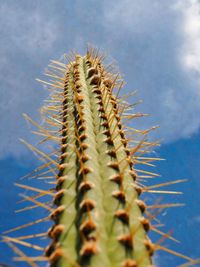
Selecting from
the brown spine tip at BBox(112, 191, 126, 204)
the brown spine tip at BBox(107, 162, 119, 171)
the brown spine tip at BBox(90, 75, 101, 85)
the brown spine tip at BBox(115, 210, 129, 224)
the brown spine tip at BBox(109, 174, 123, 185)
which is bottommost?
the brown spine tip at BBox(115, 210, 129, 224)

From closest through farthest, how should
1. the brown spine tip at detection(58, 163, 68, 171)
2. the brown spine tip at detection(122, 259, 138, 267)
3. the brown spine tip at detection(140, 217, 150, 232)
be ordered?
the brown spine tip at detection(122, 259, 138, 267) < the brown spine tip at detection(140, 217, 150, 232) < the brown spine tip at detection(58, 163, 68, 171)

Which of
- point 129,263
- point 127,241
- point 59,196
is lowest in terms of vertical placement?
point 129,263

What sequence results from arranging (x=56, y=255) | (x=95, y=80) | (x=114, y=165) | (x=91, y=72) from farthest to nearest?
(x=91, y=72)
(x=95, y=80)
(x=114, y=165)
(x=56, y=255)

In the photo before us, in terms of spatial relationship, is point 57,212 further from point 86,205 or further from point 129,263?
point 129,263

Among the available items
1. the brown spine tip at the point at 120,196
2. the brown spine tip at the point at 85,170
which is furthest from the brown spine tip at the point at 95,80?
the brown spine tip at the point at 120,196

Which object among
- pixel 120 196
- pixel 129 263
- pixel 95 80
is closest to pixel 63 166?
pixel 120 196

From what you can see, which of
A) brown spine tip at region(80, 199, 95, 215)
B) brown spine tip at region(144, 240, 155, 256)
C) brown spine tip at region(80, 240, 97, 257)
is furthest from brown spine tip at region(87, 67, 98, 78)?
brown spine tip at region(80, 240, 97, 257)

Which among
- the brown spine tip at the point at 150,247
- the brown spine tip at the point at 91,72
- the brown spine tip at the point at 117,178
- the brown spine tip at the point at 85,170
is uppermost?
the brown spine tip at the point at 91,72

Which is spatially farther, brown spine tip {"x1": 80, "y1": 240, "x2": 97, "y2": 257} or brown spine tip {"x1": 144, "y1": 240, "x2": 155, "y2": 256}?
brown spine tip {"x1": 144, "y1": 240, "x2": 155, "y2": 256}

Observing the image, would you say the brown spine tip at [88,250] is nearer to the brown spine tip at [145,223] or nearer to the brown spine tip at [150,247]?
the brown spine tip at [150,247]

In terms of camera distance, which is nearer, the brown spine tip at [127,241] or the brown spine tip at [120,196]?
the brown spine tip at [127,241]

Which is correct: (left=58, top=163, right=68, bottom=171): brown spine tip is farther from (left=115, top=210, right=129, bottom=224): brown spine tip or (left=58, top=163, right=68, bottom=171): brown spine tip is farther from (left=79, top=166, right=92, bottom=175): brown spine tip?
(left=115, top=210, right=129, bottom=224): brown spine tip

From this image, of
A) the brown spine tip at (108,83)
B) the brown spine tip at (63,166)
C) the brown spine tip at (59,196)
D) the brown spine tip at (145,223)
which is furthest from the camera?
the brown spine tip at (108,83)

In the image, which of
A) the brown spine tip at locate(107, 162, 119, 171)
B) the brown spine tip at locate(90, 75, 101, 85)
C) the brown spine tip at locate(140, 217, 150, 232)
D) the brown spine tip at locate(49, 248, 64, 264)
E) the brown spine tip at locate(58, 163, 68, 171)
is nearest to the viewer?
the brown spine tip at locate(49, 248, 64, 264)
